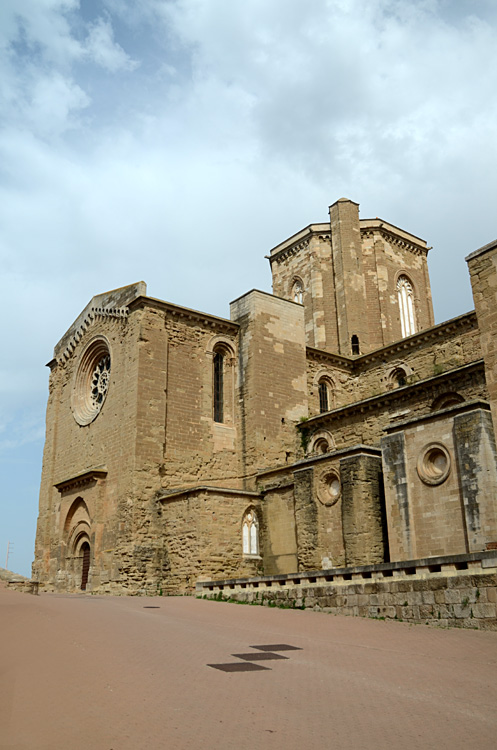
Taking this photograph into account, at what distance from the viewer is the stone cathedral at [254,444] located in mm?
16609

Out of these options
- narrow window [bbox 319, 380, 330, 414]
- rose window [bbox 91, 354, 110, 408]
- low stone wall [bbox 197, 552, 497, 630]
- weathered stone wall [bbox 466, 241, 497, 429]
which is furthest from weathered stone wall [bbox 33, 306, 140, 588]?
weathered stone wall [bbox 466, 241, 497, 429]

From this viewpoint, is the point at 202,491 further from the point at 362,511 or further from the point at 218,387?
the point at 218,387

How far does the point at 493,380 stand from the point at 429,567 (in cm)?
484

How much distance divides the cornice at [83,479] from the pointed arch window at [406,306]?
57.1ft

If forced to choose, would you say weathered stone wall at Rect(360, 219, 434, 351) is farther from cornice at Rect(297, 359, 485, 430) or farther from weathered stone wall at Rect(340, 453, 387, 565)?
weathered stone wall at Rect(340, 453, 387, 565)

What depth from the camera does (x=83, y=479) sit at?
23906 mm

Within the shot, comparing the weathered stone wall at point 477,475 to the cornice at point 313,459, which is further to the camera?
the cornice at point 313,459

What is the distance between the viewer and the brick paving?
16.1 feet

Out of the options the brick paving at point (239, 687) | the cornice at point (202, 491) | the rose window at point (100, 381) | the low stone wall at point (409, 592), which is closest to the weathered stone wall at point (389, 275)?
the cornice at point (202, 491)

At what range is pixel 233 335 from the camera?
26422mm

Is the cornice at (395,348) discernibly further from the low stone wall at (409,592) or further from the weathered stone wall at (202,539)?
the low stone wall at (409,592)

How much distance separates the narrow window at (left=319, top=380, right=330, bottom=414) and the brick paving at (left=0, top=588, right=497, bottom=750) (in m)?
17.7

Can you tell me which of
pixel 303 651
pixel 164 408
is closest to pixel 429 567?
pixel 303 651

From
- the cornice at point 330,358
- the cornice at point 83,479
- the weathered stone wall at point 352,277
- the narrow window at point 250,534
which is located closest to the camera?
the narrow window at point 250,534
